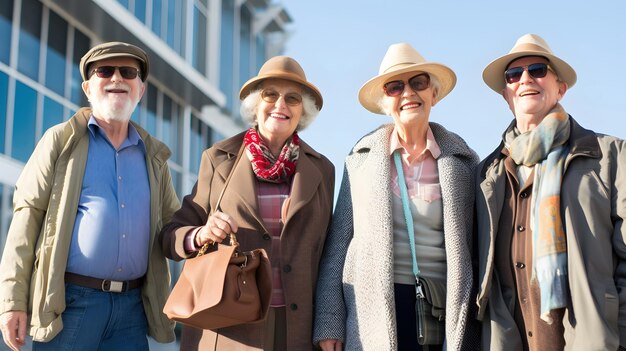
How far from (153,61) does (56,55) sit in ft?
9.95

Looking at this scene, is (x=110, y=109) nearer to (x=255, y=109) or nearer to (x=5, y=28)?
(x=255, y=109)

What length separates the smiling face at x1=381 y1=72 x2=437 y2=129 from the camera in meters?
4.06

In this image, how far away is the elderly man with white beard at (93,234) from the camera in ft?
12.5

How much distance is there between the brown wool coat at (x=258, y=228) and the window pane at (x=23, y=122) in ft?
27.4

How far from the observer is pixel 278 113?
4207 millimetres

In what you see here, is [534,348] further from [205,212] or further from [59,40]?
[59,40]

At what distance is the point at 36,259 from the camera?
3.87 meters

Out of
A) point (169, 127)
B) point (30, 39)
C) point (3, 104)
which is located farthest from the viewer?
point (169, 127)

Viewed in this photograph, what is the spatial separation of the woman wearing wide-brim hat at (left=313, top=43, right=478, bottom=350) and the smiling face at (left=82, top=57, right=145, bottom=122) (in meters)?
1.35

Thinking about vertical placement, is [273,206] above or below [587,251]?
above

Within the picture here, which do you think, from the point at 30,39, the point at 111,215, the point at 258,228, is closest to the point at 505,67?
the point at 258,228

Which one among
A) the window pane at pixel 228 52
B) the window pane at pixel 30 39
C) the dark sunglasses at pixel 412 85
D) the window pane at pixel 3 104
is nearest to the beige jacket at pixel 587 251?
the dark sunglasses at pixel 412 85

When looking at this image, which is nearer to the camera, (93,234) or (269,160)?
(93,234)

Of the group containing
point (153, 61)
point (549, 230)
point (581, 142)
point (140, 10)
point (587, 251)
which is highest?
point (140, 10)
